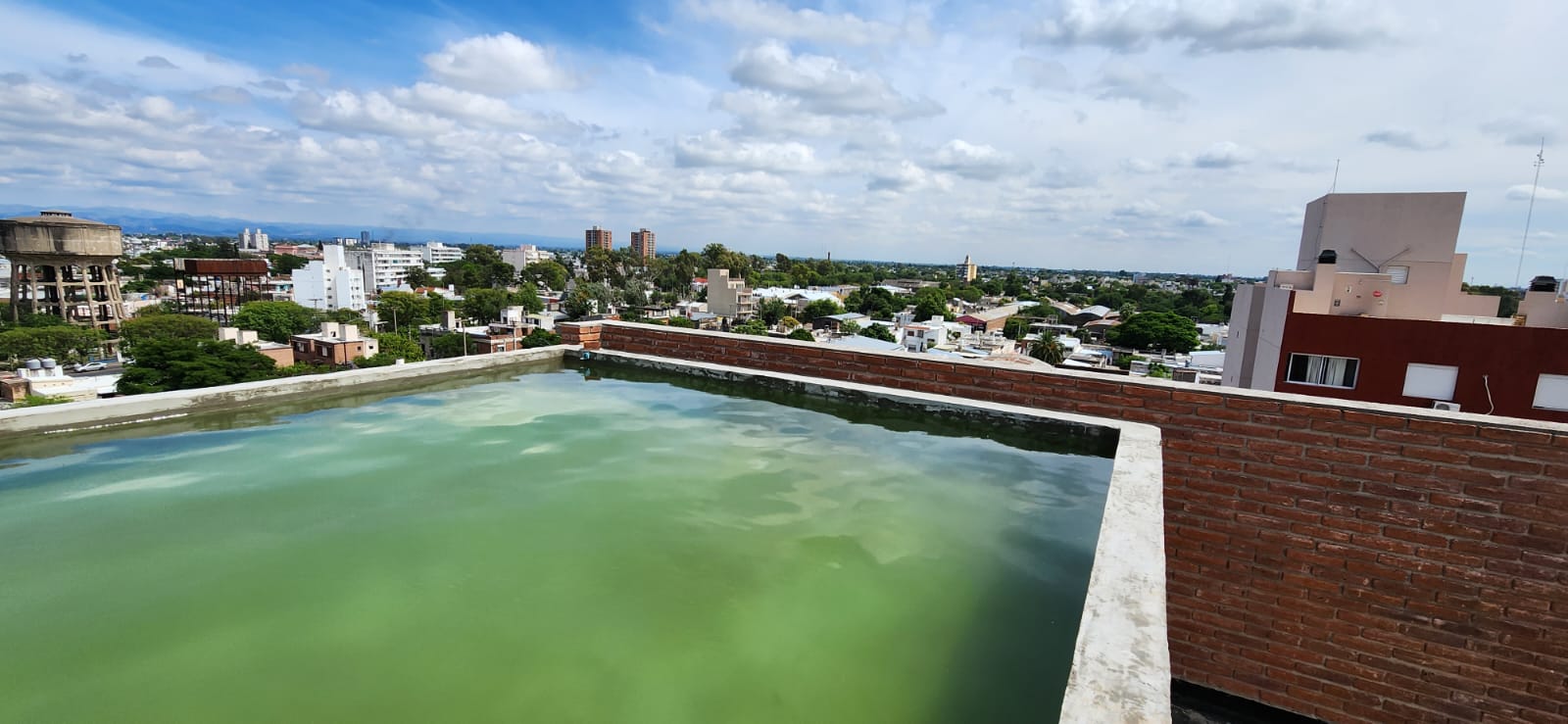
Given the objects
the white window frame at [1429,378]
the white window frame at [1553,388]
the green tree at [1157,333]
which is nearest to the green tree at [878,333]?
the green tree at [1157,333]

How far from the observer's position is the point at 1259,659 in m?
4.03

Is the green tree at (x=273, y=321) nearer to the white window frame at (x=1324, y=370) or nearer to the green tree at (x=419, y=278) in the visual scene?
the green tree at (x=419, y=278)

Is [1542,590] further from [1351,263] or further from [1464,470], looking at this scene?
[1351,263]

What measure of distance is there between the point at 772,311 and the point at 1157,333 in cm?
2862

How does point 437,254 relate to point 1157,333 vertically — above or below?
above

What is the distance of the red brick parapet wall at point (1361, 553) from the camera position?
11.0 feet

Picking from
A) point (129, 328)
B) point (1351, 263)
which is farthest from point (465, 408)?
point (129, 328)

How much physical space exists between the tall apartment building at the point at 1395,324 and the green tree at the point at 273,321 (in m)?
52.7

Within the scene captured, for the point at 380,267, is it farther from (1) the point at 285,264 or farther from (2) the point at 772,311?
(2) the point at 772,311

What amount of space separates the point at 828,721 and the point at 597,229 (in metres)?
167

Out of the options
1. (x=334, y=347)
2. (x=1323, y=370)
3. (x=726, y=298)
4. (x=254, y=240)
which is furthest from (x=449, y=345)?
(x=254, y=240)

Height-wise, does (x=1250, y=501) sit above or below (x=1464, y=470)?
→ below

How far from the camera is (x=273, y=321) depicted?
144 feet

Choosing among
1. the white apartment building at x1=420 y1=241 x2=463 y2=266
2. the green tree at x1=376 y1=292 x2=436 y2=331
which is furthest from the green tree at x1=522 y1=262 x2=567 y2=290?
the white apartment building at x1=420 y1=241 x2=463 y2=266
